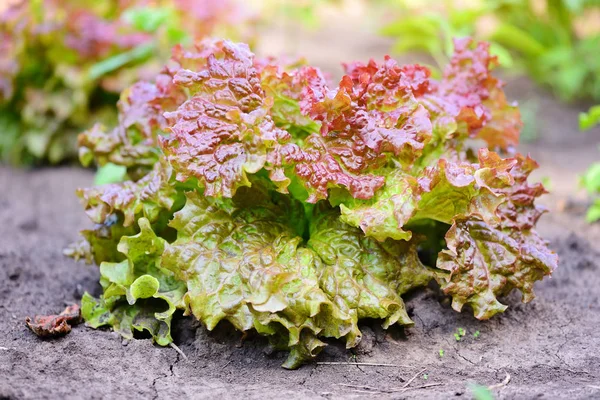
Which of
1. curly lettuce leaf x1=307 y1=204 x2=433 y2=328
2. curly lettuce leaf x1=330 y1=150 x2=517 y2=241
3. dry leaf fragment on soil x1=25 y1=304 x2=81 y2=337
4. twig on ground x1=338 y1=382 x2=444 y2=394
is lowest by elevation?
dry leaf fragment on soil x1=25 y1=304 x2=81 y2=337

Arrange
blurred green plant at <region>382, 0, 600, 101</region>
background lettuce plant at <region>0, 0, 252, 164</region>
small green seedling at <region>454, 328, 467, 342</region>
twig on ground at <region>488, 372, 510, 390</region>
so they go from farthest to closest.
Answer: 1. blurred green plant at <region>382, 0, 600, 101</region>
2. background lettuce plant at <region>0, 0, 252, 164</region>
3. small green seedling at <region>454, 328, 467, 342</region>
4. twig on ground at <region>488, 372, 510, 390</region>

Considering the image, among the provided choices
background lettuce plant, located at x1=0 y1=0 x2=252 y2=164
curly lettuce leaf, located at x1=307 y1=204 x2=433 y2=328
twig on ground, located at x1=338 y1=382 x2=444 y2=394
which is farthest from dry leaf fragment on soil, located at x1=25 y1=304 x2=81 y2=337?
background lettuce plant, located at x1=0 y1=0 x2=252 y2=164

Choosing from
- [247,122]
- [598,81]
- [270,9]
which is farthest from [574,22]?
[247,122]

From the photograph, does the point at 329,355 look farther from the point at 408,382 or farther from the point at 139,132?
the point at 139,132

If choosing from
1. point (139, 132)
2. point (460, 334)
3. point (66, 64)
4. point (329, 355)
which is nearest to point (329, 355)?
point (329, 355)

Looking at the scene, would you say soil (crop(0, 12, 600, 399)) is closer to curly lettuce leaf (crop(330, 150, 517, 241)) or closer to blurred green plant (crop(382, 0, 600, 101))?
curly lettuce leaf (crop(330, 150, 517, 241))

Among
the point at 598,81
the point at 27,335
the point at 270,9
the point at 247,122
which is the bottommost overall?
the point at 27,335

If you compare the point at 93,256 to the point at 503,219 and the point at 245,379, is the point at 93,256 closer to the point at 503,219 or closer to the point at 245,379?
the point at 245,379
